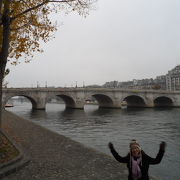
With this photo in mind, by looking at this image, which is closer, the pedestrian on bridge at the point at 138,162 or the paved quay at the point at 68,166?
the pedestrian on bridge at the point at 138,162

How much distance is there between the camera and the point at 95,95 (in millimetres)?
73312

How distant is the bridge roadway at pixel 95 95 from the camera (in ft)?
193

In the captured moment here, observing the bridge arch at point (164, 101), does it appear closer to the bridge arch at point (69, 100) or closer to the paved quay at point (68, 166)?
the bridge arch at point (69, 100)

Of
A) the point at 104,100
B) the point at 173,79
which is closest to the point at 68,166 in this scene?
the point at 104,100

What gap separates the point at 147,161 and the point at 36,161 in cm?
585

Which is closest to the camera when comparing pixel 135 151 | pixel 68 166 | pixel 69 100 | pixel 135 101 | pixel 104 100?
pixel 135 151

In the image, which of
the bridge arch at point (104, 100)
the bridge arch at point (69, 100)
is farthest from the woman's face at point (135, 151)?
the bridge arch at point (104, 100)

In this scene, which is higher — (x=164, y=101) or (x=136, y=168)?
(x=136, y=168)

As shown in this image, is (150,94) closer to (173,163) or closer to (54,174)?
(173,163)

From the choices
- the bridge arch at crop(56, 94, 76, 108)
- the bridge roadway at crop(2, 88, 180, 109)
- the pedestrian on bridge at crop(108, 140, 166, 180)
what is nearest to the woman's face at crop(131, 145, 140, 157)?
the pedestrian on bridge at crop(108, 140, 166, 180)

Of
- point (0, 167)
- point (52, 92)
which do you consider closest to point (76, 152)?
point (0, 167)

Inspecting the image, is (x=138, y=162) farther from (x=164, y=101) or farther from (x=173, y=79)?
(x=173, y=79)

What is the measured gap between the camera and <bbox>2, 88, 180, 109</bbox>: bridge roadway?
5878 centimetres

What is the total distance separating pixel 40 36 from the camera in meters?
12.1
